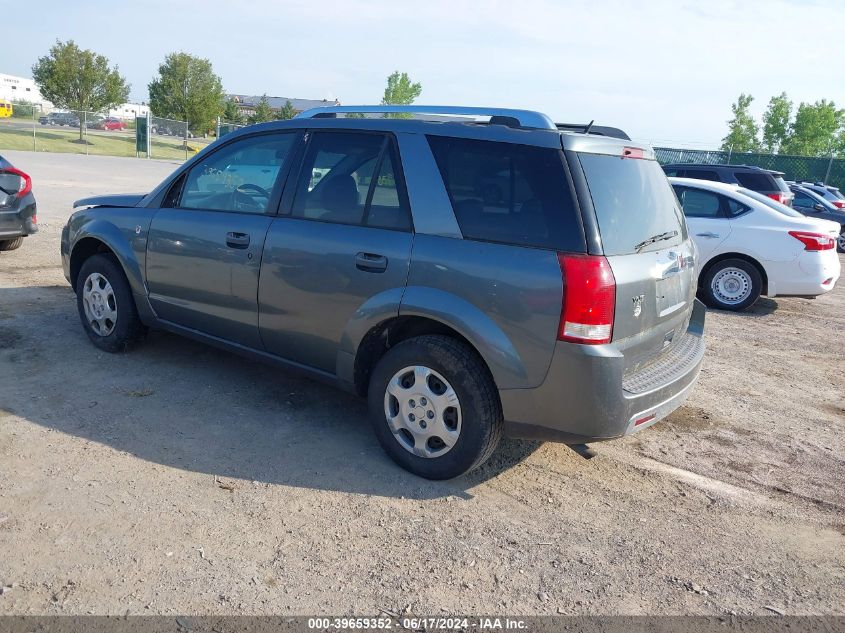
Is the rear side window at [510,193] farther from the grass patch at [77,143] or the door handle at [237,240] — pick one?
the grass patch at [77,143]

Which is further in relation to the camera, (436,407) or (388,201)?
(388,201)

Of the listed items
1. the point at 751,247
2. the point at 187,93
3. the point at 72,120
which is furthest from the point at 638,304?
the point at 187,93

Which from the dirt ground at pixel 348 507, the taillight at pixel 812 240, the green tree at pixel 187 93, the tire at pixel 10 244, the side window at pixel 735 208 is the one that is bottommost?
the dirt ground at pixel 348 507

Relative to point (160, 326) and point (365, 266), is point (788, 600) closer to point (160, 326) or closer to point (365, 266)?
point (365, 266)

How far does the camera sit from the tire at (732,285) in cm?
913

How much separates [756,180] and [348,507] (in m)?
13.2

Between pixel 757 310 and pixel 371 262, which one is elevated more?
pixel 371 262

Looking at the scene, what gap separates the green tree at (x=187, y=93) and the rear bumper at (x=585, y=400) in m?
51.1

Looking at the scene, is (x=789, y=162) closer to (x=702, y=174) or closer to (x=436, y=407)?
(x=702, y=174)

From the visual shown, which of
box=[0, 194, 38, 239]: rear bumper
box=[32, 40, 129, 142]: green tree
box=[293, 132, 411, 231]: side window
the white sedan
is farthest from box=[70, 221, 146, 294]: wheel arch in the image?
box=[32, 40, 129, 142]: green tree

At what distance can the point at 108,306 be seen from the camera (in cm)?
554

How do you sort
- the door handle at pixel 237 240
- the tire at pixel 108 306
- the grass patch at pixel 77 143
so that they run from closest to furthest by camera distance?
the door handle at pixel 237 240
the tire at pixel 108 306
the grass patch at pixel 77 143

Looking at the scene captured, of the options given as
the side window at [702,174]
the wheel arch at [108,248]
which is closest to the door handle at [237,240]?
the wheel arch at [108,248]

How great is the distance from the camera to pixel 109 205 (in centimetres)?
563
